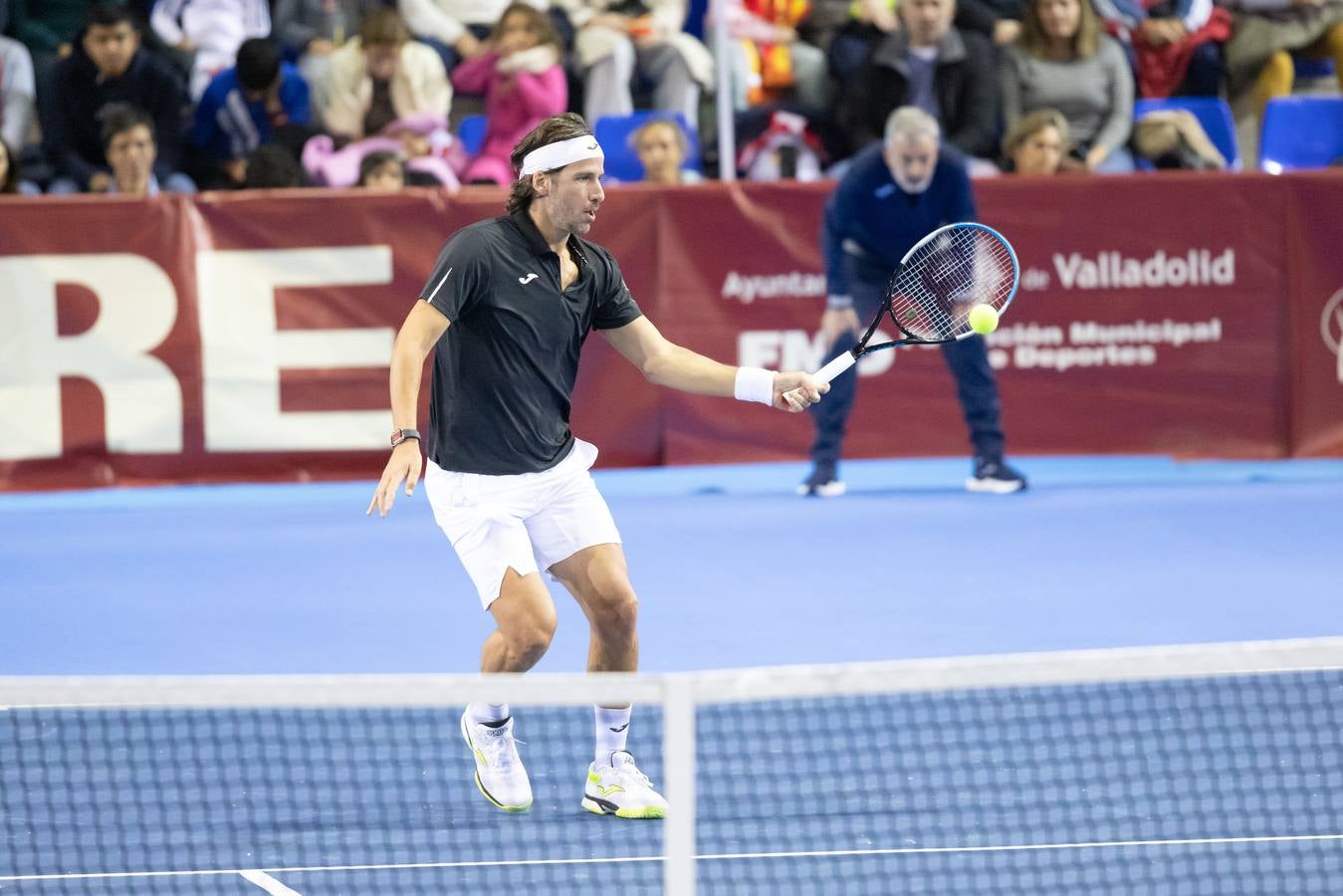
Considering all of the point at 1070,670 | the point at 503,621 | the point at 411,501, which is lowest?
the point at 411,501

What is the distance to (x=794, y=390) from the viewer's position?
5.26 meters

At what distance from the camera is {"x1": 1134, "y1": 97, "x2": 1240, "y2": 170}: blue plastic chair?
12875mm

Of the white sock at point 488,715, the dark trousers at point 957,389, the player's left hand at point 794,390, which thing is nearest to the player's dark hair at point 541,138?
the player's left hand at point 794,390

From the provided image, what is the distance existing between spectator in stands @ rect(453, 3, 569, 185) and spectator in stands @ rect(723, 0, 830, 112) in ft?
4.14

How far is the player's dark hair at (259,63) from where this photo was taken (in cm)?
1224

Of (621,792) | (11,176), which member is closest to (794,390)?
(621,792)

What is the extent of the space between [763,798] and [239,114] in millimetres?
8575

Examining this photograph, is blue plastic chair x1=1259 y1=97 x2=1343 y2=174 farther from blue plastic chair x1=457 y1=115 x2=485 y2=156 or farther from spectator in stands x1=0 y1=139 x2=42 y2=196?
spectator in stands x1=0 y1=139 x2=42 y2=196

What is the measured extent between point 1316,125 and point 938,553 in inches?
217

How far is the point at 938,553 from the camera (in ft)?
29.1

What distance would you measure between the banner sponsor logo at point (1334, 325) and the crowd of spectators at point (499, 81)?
169cm

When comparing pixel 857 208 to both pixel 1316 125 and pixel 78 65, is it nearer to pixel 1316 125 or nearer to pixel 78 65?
pixel 1316 125

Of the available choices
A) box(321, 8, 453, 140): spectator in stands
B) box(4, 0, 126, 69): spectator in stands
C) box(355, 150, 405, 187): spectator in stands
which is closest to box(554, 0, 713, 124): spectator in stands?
box(321, 8, 453, 140): spectator in stands

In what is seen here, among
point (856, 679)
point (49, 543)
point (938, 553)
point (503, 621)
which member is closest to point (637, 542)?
point (938, 553)
